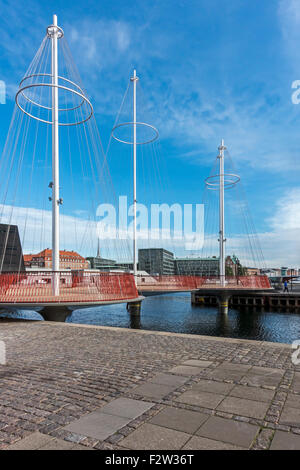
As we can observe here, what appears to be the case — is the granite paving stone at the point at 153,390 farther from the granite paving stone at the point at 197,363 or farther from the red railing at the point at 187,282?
the red railing at the point at 187,282

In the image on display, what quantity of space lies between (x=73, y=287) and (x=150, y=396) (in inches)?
477

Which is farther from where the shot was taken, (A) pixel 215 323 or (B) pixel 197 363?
A: (A) pixel 215 323

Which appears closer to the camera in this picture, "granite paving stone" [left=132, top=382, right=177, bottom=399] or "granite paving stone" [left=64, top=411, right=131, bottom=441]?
"granite paving stone" [left=64, top=411, right=131, bottom=441]

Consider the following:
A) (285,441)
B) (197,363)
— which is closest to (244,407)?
(285,441)

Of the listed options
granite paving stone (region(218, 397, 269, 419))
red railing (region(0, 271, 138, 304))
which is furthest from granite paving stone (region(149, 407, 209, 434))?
red railing (region(0, 271, 138, 304))

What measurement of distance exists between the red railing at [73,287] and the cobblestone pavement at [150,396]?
16.9ft

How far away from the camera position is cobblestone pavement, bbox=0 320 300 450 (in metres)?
3.79

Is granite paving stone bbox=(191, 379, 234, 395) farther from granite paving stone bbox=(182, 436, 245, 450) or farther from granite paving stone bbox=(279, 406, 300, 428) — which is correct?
granite paving stone bbox=(182, 436, 245, 450)

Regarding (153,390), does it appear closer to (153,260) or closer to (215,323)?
(215,323)

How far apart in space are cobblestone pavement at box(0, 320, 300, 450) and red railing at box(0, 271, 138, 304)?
16.9 feet

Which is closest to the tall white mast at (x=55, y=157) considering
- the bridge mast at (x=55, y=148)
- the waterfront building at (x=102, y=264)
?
the bridge mast at (x=55, y=148)

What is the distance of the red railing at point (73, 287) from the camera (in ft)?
46.8

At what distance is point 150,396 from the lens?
5172mm
